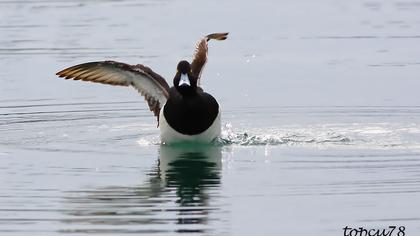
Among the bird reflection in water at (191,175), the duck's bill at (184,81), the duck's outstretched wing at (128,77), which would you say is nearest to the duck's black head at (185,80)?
the duck's bill at (184,81)

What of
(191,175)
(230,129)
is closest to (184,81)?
(191,175)

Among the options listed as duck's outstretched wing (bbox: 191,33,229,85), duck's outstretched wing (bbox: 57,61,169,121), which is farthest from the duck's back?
duck's outstretched wing (bbox: 191,33,229,85)

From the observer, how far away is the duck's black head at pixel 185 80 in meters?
15.5

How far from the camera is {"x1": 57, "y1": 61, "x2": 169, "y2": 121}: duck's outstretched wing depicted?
1691 cm

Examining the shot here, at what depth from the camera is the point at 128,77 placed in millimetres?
17250

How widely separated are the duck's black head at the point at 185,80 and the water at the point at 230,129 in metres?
0.69

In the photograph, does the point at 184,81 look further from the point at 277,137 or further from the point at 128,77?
the point at 128,77

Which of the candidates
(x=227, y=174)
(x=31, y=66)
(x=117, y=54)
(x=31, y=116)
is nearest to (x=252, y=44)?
(x=117, y=54)

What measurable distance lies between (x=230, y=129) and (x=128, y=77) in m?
1.39

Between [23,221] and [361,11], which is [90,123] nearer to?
[23,221]

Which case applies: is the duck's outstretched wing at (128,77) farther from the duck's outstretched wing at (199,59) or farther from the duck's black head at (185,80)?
the duck's black head at (185,80)

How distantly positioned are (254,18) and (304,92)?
354 inches

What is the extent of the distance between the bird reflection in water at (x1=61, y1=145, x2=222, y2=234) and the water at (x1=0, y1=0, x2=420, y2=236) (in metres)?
0.02

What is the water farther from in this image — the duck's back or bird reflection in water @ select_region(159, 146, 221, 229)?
the duck's back
